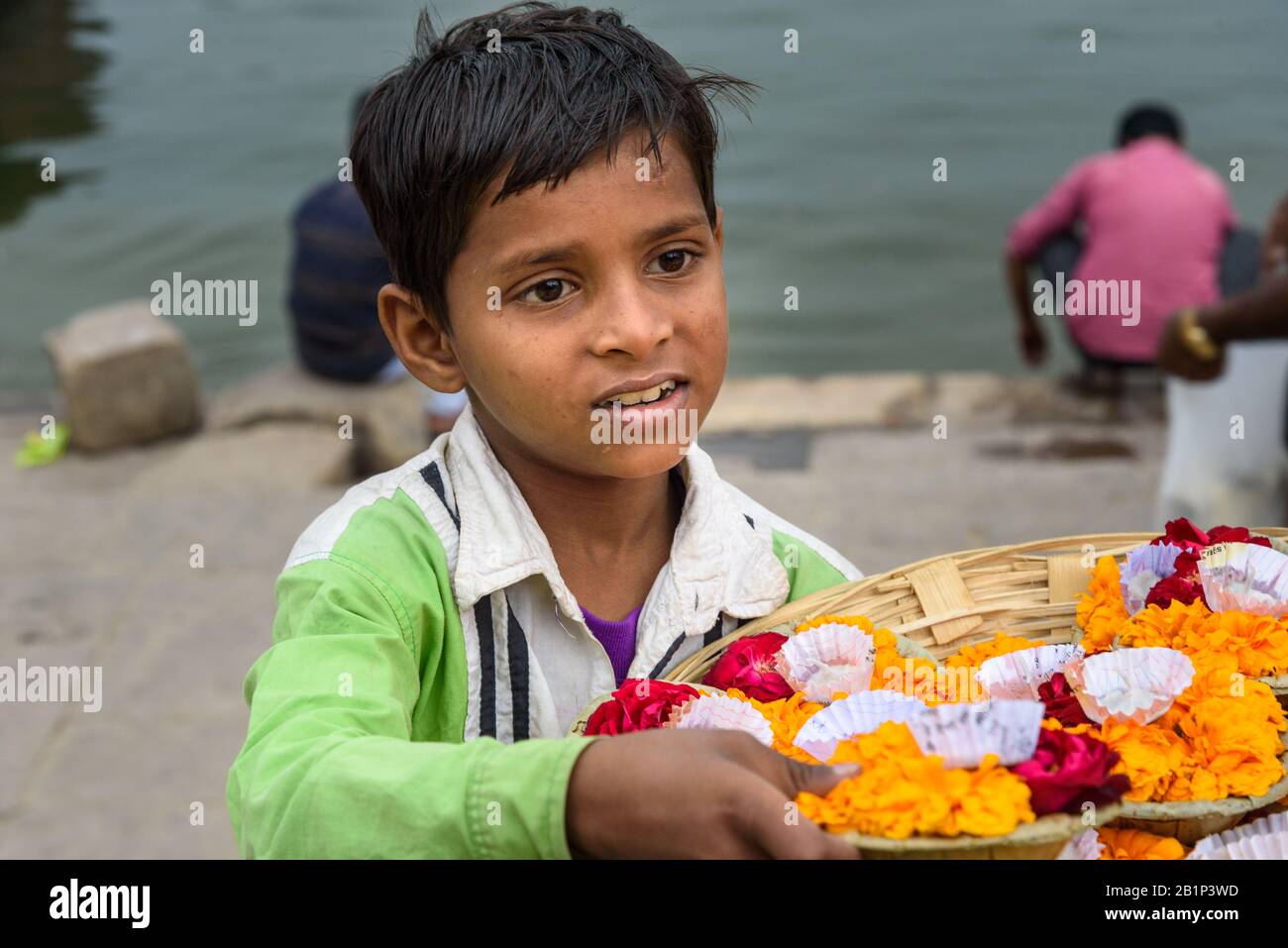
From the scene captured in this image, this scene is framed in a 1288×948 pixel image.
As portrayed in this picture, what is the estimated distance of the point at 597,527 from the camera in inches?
67.8

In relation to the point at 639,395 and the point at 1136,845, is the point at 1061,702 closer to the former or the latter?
the point at 1136,845

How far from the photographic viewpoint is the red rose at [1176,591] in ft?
5.11

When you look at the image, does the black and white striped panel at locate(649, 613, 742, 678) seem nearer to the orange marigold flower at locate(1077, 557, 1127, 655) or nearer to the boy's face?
the boy's face

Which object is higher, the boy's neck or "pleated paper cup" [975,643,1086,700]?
the boy's neck

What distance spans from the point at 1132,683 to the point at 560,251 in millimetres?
701

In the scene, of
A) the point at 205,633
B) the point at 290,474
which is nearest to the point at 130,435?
the point at 290,474

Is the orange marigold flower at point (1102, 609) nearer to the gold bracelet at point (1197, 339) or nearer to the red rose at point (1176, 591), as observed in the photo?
the red rose at point (1176, 591)

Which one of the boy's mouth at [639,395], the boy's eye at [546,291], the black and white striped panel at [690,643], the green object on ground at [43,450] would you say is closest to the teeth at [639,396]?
the boy's mouth at [639,395]

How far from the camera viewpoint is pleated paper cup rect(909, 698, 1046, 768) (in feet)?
3.73

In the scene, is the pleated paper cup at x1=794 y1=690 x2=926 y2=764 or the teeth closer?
the pleated paper cup at x1=794 y1=690 x2=926 y2=764

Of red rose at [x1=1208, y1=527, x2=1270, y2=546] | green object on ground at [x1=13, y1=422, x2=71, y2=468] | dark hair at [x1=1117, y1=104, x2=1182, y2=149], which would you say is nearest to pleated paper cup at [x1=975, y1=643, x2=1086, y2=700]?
red rose at [x1=1208, y1=527, x2=1270, y2=546]
